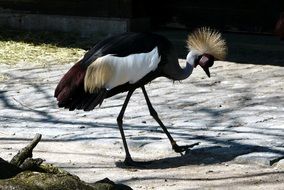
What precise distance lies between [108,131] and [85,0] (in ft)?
20.6

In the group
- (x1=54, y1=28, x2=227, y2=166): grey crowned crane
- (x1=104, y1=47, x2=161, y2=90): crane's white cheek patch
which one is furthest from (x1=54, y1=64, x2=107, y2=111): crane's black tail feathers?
(x1=104, y1=47, x2=161, y2=90): crane's white cheek patch

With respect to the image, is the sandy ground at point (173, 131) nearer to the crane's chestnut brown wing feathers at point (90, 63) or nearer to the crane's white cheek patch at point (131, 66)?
the crane's chestnut brown wing feathers at point (90, 63)

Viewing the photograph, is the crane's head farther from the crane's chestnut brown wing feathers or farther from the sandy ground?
the sandy ground

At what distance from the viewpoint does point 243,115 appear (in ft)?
25.7

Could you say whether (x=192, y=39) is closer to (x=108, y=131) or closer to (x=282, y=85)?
(x=108, y=131)

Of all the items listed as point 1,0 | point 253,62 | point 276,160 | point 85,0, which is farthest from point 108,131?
point 1,0

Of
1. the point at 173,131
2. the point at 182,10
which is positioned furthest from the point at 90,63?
the point at 182,10

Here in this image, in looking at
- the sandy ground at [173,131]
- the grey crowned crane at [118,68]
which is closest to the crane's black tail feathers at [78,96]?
the grey crowned crane at [118,68]

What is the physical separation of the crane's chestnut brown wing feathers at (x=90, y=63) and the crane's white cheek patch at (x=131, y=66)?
0.04 m

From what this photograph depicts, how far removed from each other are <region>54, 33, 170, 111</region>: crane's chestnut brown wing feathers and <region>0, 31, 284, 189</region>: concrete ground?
49 centimetres

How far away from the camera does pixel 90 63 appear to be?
620cm

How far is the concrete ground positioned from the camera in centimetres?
600

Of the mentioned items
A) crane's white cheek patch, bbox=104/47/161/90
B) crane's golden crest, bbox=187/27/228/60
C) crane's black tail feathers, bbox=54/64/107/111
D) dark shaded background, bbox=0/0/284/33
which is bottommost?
dark shaded background, bbox=0/0/284/33

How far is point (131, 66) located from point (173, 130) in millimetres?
1346
